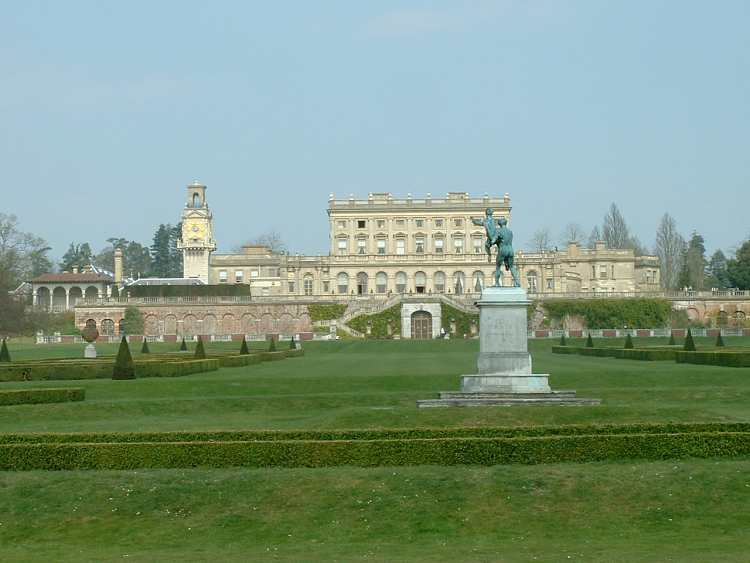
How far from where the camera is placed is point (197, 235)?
12600 centimetres

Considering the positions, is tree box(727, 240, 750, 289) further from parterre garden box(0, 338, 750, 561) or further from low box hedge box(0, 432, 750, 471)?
low box hedge box(0, 432, 750, 471)

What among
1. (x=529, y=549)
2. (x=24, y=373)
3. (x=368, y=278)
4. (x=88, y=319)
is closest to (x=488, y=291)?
(x=529, y=549)

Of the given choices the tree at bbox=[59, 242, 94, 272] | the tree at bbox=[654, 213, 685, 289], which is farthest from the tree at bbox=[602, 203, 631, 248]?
the tree at bbox=[59, 242, 94, 272]

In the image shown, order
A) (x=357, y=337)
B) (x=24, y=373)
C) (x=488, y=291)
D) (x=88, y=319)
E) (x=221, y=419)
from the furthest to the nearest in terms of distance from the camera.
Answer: (x=88, y=319), (x=357, y=337), (x=24, y=373), (x=488, y=291), (x=221, y=419)

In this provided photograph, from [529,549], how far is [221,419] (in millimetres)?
13006

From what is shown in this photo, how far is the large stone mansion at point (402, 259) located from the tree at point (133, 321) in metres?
13.5

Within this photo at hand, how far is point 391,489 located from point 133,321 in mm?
88095

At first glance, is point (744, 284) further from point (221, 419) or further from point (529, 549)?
point (529, 549)

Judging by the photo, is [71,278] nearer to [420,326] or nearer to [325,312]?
[325,312]

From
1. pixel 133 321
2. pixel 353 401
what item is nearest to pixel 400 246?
pixel 133 321

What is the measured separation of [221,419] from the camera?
90.5ft

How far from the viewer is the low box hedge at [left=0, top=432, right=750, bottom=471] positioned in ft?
66.3

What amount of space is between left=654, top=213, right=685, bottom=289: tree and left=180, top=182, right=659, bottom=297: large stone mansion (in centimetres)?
719

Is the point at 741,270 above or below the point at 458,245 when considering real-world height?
below
